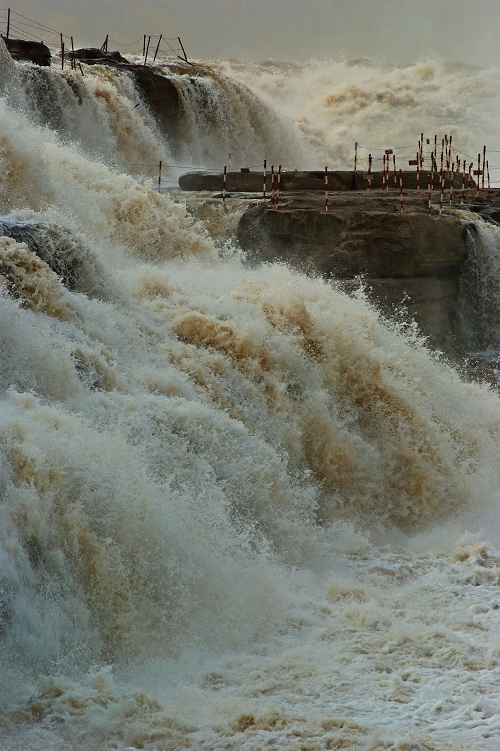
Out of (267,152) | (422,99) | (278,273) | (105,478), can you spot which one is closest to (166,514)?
(105,478)

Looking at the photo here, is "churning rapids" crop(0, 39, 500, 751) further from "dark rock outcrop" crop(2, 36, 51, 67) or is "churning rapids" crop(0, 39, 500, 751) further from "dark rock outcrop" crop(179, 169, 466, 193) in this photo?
"dark rock outcrop" crop(2, 36, 51, 67)

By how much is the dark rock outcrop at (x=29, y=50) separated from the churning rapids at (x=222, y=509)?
342 inches

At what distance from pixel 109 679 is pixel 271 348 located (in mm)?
4463

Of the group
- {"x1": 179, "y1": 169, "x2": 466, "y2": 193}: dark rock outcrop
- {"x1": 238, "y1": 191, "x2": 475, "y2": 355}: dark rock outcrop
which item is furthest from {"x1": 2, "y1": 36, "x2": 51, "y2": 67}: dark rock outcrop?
{"x1": 238, "y1": 191, "x2": 475, "y2": 355}: dark rock outcrop

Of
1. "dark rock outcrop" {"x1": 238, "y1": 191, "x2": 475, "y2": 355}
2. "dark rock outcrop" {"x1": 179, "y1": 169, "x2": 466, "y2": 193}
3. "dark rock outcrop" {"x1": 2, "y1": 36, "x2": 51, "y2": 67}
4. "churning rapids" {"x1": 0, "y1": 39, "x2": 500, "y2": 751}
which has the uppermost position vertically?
"dark rock outcrop" {"x1": 2, "y1": 36, "x2": 51, "y2": 67}

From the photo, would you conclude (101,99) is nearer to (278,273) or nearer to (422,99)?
(278,273)

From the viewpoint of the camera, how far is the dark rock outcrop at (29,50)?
1914cm

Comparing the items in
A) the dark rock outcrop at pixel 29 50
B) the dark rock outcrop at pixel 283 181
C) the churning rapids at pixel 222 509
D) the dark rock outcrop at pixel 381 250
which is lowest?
the churning rapids at pixel 222 509

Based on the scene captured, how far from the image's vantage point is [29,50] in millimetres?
19406

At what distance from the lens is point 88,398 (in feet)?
19.9

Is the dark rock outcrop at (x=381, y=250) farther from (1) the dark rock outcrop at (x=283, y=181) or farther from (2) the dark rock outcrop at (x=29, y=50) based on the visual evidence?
(2) the dark rock outcrop at (x=29, y=50)

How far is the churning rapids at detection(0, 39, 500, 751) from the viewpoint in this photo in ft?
14.6

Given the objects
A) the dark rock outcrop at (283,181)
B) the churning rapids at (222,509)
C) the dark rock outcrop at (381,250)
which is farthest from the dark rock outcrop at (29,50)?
the dark rock outcrop at (381,250)

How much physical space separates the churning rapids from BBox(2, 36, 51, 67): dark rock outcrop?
8.68 metres
